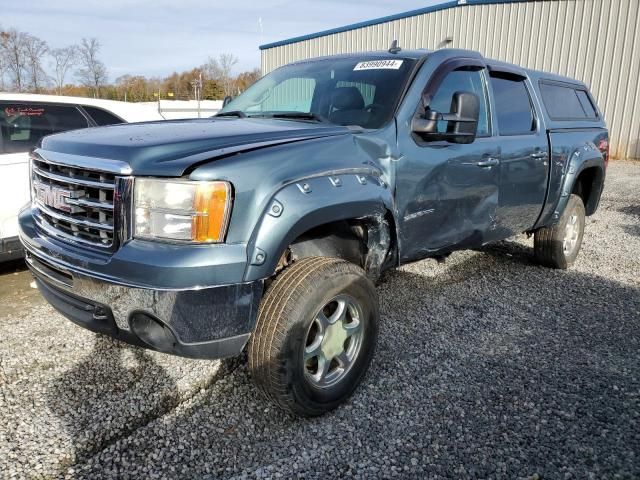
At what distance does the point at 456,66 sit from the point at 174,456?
293cm

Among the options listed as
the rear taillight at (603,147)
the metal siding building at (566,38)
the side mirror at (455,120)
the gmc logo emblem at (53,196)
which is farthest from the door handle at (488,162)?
the metal siding building at (566,38)

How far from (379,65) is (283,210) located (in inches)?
64.3

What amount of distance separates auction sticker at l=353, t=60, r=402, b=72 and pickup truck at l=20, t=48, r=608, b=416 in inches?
0.5

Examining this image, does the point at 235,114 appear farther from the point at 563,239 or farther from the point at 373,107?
the point at 563,239

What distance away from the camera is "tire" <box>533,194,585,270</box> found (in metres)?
5.04

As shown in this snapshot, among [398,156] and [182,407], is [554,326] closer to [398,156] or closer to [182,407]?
[398,156]

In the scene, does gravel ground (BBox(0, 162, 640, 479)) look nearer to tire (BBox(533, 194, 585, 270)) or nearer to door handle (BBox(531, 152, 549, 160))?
tire (BBox(533, 194, 585, 270))

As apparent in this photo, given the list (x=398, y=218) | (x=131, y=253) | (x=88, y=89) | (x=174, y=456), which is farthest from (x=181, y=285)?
(x=88, y=89)

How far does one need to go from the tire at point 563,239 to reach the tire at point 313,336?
299cm

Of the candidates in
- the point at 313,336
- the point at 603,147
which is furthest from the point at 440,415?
the point at 603,147

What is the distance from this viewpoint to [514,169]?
156 inches

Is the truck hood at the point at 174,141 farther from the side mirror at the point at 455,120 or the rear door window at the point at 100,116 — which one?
the rear door window at the point at 100,116

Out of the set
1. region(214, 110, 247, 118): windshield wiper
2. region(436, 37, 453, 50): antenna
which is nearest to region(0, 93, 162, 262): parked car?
region(214, 110, 247, 118): windshield wiper

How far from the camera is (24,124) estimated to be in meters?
4.84
